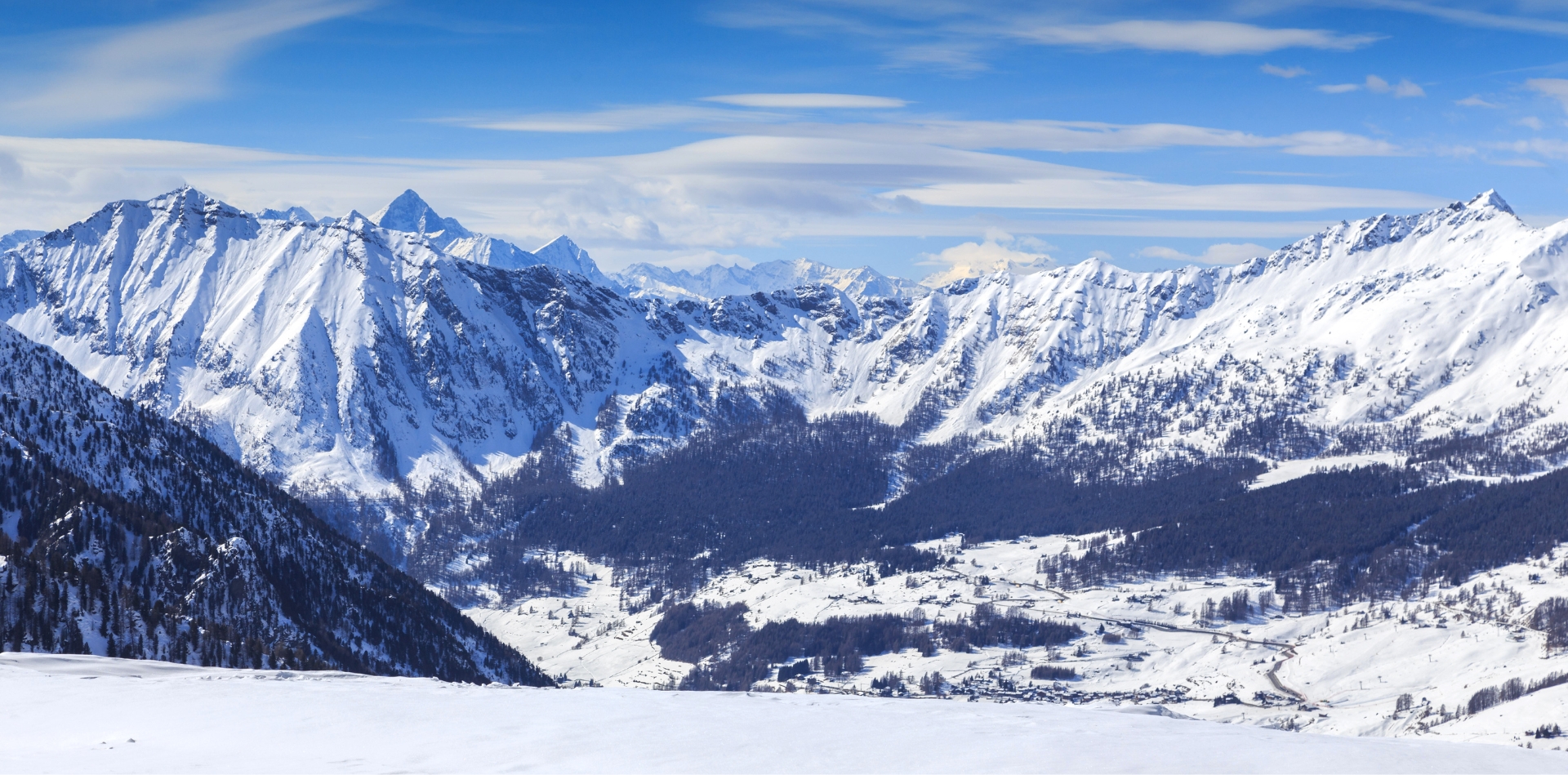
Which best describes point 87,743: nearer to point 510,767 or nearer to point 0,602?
point 510,767

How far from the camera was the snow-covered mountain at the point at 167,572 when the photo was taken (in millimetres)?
112125

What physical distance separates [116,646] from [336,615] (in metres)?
60.7

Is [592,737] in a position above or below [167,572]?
below

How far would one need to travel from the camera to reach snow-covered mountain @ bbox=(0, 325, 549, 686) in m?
112

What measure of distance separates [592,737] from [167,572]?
355 feet

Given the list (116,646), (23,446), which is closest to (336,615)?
(23,446)

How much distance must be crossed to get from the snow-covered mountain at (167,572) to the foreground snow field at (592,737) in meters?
49.2

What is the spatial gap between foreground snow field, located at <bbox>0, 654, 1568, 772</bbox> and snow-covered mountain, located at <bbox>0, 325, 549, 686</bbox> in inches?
1939

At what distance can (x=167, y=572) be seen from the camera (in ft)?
462

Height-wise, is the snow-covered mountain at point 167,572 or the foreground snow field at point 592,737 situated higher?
the snow-covered mountain at point 167,572

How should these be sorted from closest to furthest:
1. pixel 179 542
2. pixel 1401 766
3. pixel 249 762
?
pixel 249 762 < pixel 1401 766 < pixel 179 542

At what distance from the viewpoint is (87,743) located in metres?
49.2

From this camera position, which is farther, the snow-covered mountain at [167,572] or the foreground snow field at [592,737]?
the snow-covered mountain at [167,572]

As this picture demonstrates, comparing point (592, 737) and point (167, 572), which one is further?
point (167, 572)
